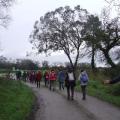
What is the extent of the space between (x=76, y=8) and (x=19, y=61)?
49358 millimetres

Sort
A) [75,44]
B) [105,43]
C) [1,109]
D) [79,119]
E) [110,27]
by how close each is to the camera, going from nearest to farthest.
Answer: [79,119] < [1,109] < [110,27] < [105,43] < [75,44]

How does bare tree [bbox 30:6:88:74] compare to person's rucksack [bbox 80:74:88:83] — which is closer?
person's rucksack [bbox 80:74:88:83]

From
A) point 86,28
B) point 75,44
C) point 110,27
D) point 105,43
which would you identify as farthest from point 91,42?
point 75,44

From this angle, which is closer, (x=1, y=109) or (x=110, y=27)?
(x=1, y=109)

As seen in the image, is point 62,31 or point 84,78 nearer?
point 84,78

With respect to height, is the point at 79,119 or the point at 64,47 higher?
the point at 64,47

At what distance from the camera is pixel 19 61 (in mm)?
128125

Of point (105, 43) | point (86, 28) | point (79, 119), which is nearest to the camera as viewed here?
point (79, 119)

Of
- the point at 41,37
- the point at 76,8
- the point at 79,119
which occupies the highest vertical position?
the point at 76,8

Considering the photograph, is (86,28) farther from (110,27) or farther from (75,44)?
(110,27)

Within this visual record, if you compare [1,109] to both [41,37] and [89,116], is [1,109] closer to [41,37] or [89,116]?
[89,116]

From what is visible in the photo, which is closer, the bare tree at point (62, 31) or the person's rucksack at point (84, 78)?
the person's rucksack at point (84, 78)

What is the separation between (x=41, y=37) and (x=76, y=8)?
8.64 meters

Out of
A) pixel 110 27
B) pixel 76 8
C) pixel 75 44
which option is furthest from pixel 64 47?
pixel 110 27
